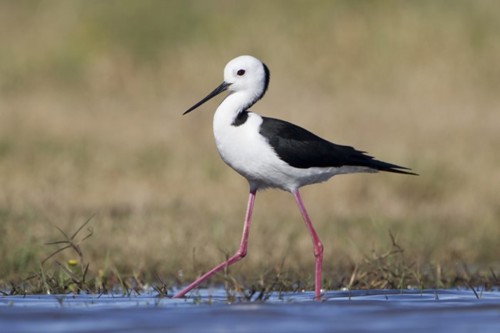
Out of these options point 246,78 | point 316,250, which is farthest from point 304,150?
point 316,250

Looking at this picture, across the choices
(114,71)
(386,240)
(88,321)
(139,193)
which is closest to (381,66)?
(114,71)

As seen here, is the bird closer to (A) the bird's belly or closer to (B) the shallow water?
(A) the bird's belly

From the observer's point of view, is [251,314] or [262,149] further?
[262,149]

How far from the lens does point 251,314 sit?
18.6 ft

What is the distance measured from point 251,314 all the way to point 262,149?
1327 mm

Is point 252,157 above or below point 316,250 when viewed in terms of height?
above

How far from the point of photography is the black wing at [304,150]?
6797 millimetres

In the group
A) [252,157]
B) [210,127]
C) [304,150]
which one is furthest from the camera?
[210,127]

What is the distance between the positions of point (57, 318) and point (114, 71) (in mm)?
12104

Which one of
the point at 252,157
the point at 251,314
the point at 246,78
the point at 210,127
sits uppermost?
the point at 210,127

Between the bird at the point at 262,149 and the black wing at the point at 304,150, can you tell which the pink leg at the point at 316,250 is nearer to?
the bird at the point at 262,149

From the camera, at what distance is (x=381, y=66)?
56.3 ft

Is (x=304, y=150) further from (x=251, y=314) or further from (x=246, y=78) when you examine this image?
(x=251, y=314)

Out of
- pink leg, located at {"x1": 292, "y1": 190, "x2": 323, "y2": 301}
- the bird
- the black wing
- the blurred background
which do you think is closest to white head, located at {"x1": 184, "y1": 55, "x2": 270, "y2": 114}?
the bird
